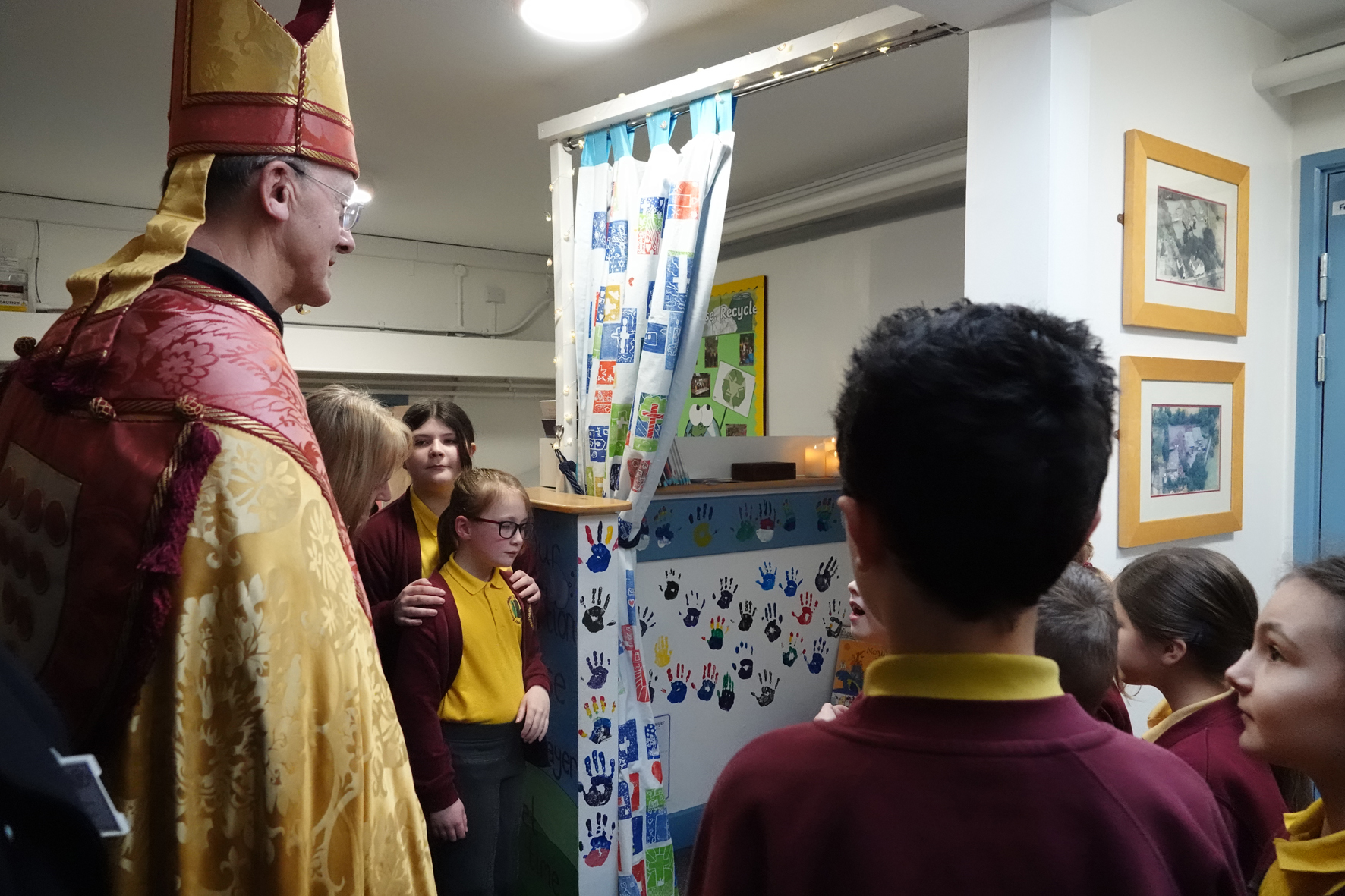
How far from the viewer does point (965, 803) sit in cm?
53

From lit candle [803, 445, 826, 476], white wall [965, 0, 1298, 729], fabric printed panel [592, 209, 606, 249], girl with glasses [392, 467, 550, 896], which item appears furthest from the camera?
lit candle [803, 445, 826, 476]

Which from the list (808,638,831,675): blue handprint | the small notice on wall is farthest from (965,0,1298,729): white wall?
the small notice on wall

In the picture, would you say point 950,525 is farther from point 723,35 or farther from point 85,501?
point 723,35

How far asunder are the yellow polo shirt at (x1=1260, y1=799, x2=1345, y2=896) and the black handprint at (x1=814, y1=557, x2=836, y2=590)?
2.20m

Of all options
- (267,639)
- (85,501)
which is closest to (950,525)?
(267,639)

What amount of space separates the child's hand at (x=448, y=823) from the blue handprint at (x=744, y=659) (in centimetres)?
133

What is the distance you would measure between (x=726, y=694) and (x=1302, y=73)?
2.22 meters

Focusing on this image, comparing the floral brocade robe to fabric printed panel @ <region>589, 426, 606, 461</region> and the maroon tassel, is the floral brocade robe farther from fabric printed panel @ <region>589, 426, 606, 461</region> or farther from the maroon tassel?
fabric printed panel @ <region>589, 426, 606, 461</region>

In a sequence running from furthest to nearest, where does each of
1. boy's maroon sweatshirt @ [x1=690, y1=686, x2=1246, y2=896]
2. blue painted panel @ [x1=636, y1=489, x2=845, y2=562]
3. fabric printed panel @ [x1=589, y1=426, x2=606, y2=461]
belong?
blue painted panel @ [x1=636, y1=489, x2=845, y2=562]
fabric printed panel @ [x1=589, y1=426, x2=606, y2=461]
boy's maroon sweatshirt @ [x1=690, y1=686, x2=1246, y2=896]

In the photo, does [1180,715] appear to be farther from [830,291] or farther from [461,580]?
[830,291]

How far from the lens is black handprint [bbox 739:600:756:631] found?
9.36 feet

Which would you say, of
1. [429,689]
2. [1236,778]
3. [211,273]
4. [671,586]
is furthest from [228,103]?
[671,586]

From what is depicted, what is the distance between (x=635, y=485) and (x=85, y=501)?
1443 mm

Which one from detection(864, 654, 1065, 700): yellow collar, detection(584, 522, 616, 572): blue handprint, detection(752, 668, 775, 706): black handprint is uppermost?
detection(864, 654, 1065, 700): yellow collar
